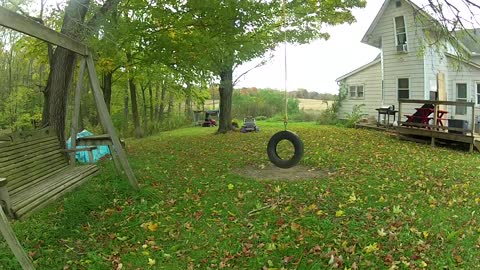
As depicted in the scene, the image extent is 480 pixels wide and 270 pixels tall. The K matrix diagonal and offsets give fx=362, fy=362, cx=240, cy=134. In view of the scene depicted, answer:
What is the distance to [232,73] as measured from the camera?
15.8 meters

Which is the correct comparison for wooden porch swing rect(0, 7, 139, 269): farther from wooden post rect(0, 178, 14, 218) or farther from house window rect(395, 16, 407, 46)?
house window rect(395, 16, 407, 46)

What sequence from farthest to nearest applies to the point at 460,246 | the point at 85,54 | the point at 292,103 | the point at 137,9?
1. the point at 292,103
2. the point at 137,9
3. the point at 85,54
4. the point at 460,246

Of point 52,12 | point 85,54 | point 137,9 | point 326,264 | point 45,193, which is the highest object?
point 52,12

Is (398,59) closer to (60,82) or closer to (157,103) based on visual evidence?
(60,82)

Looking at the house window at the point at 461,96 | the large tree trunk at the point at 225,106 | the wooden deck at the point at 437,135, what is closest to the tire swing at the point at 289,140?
the wooden deck at the point at 437,135

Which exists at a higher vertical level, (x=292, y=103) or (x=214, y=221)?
(x=292, y=103)

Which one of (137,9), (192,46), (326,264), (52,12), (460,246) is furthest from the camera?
(52,12)

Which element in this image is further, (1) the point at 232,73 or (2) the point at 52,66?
(1) the point at 232,73

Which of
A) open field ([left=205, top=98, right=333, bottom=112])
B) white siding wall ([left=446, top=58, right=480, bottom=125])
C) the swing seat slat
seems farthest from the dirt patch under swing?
open field ([left=205, top=98, right=333, bottom=112])

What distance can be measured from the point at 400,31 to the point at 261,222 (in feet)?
49.7

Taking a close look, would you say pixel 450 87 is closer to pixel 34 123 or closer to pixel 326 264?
pixel 326 264

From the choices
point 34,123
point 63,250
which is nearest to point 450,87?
point 63,250

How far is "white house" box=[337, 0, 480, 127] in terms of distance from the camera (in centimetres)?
1555

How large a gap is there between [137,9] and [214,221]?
5916 mm
